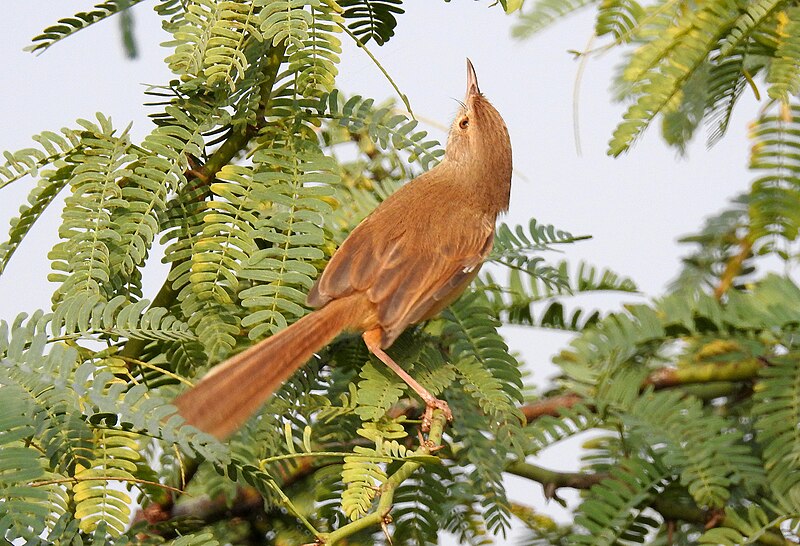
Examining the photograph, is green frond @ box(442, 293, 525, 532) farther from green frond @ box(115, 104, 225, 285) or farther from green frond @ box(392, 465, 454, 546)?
green frond @ box(115, 104, 225, 285)

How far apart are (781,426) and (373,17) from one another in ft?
3.88

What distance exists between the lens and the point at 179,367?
174 cm

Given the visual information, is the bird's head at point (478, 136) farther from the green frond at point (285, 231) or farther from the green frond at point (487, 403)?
the green frond at point (285, 231)

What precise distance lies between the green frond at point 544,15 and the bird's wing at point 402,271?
0.57 metres

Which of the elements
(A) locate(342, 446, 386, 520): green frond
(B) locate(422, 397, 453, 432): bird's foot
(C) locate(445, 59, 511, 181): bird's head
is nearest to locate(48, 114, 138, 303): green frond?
(A) locate(342, 446, 386, 520): green frond

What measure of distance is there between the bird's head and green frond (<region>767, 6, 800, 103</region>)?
79cm

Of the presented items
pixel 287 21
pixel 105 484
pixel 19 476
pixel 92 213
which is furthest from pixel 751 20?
pixel 19 476

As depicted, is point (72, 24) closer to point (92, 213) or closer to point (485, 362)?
point (92, 213)

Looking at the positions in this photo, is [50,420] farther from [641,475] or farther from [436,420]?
[641,475]

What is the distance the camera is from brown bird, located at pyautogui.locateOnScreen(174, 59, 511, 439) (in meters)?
1.57

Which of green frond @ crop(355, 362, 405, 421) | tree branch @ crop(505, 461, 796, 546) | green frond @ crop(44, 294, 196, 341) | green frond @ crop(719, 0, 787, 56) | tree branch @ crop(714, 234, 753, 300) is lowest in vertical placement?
tree branch @ crop(505, 461, 796, 546)

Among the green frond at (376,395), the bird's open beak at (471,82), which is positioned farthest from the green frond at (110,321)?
the bird's open beak at (471,82)

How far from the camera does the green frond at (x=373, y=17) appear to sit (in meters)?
1.84

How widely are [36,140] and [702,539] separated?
1.42 m
